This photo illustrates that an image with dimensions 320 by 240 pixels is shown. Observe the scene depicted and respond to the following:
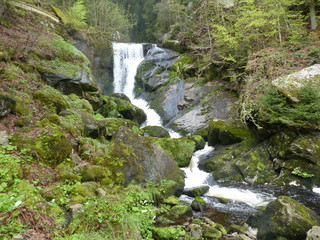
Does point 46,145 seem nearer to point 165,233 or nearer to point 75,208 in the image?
point 75,208

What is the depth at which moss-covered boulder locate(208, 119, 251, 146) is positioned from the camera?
428 inches

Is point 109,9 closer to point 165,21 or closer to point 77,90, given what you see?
point 165,21

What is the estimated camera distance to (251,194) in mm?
7836

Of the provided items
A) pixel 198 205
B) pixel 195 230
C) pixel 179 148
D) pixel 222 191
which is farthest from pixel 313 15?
pixel 195 230

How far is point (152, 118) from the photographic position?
55.9 ft

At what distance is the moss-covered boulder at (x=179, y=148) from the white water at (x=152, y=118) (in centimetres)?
43

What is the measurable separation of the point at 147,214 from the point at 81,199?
4.36 ft

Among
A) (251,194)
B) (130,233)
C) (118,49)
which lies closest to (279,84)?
(251,194)

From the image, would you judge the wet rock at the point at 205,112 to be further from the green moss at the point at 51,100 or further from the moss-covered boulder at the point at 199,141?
the green moss at the point at 51,100

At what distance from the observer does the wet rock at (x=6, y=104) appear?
5523 mm

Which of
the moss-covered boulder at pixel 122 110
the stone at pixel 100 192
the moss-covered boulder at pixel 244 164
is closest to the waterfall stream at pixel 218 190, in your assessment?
the moss-covered boulder at pixel 244 164

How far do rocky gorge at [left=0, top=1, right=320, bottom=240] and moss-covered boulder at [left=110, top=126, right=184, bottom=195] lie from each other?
40mm

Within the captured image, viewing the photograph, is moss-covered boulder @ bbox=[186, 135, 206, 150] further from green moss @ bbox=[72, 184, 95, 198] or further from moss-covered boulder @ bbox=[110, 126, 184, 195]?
green moss @ bbox=[72, 184, 95, 198]

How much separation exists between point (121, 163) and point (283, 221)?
4.22 metres
